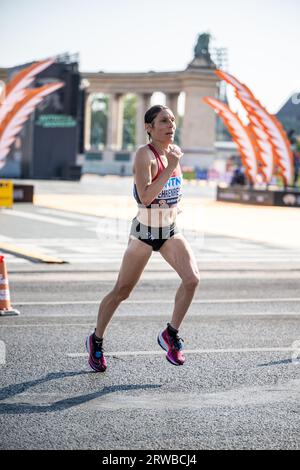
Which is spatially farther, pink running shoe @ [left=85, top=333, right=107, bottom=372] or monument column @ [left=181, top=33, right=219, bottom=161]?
monument column @ [left=181, top=33, right=219, bottom=161]

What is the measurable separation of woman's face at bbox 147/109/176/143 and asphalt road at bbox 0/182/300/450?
1867 mm

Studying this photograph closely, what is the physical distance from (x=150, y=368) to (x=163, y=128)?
1997 millimetres

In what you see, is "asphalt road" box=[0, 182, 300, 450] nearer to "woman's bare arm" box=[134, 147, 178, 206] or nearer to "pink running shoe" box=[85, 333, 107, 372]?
"pink running shoe" box=[85, 333, 107, 372]

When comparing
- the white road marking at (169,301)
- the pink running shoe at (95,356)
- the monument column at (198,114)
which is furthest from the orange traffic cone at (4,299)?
the monument column at (198,114)

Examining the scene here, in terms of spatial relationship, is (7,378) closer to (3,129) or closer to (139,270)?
(139,270)

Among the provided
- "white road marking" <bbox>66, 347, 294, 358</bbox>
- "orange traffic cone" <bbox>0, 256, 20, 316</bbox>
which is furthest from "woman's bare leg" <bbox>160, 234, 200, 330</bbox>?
"orange traffic cone" <bbox>0, 256, 20, 316</bbox>

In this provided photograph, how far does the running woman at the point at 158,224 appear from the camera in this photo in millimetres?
6402

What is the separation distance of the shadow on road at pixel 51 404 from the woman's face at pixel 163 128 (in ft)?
6.15

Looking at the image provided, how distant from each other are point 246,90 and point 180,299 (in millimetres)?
31865

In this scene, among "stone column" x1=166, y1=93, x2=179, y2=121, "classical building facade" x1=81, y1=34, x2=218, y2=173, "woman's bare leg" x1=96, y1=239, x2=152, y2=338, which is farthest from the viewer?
"stone column" x1=166, y1=93, x2=179, y2=121

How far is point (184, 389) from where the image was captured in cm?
638

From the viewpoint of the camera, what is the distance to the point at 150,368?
23.3 feet

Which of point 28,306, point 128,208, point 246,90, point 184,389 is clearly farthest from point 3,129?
point 184,389

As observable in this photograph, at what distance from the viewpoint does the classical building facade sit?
88.2 m
